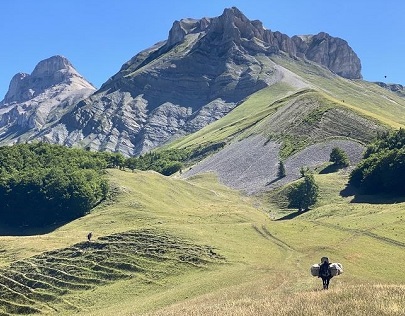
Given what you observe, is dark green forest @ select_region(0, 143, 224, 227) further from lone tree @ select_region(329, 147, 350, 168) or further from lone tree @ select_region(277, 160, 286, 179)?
lone tree @ select_region(329, 147, 350, 168)

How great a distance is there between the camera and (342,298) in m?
25.4

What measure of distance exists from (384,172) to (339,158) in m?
31.8

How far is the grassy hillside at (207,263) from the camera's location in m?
40.2

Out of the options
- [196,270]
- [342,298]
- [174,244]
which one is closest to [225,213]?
[174,244]

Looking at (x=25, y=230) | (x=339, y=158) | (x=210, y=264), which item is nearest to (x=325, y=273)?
(x=210, y=264)

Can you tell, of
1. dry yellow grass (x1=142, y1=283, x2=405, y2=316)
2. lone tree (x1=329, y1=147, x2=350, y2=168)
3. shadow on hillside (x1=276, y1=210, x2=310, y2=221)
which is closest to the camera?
dry yellow grass (x1=142, y1=283, x2=405, y2=316)

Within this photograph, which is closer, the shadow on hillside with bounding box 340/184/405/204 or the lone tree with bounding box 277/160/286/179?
the shadow on hillside with bounding box 340/184/405/204

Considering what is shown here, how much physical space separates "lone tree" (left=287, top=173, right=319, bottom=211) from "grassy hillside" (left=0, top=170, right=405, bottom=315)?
508 inches

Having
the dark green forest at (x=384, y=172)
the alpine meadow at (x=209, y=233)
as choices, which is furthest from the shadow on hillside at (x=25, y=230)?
the dark green forest at (x=384, y=172)

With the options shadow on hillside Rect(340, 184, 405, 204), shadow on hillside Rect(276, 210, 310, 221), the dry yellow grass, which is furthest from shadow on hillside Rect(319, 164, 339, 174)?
the dry yellow grass

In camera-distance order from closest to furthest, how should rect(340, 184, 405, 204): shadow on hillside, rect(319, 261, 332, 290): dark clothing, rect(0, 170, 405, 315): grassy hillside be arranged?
rect(319, 261, 332, 290): dark clothing → rect(0, 170, 405, 315): grassy hillside → rect(340, 184, 405, 204): shadow on hillside

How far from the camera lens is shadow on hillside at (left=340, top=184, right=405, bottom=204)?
97625 millimetres

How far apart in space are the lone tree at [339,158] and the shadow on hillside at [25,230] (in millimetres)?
81232

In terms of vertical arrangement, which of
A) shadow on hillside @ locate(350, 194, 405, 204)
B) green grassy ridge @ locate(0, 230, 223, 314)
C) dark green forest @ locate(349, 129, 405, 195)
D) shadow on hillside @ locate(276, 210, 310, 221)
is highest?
dark green forest @ locate(349, 129, 405, 195)
